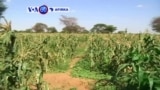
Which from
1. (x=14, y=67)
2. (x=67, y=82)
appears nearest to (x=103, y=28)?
(x=67, y=82)

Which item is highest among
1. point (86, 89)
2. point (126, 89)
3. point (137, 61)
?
point (137, 61)

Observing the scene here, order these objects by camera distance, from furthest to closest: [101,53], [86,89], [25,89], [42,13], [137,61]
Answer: [101,53] < [42,13] < [86,89] < [25,89] < [137,61]

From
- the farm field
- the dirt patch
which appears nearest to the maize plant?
the farm field

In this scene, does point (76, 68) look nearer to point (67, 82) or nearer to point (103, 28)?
point (67, 82)

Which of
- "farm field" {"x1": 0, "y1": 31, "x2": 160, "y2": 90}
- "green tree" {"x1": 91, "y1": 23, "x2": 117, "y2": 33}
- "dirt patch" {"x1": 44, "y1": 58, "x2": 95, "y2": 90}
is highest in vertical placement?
"green tree" {"x1": 91, "y1": 23, "x2": 117, "y2": 33}

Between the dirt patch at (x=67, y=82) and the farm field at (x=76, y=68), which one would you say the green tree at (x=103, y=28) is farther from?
the dirt patch at (x=67, y=82)

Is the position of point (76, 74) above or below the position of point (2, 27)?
below

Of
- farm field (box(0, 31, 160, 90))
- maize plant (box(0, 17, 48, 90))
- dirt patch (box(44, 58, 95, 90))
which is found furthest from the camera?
dirt patch (box(44, 58, 95, 90))

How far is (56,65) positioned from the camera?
11156 mm

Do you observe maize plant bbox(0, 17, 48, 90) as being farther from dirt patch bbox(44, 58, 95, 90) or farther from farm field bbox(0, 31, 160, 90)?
dirt patch bbox(44, 58, 95, 90)

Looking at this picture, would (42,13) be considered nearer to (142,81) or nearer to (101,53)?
(101,53)

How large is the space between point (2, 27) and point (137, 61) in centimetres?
243

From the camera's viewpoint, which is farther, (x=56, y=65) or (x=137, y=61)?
(x=56, y=65)

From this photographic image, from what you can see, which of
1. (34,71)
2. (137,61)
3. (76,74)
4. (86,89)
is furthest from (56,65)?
(137,61)
